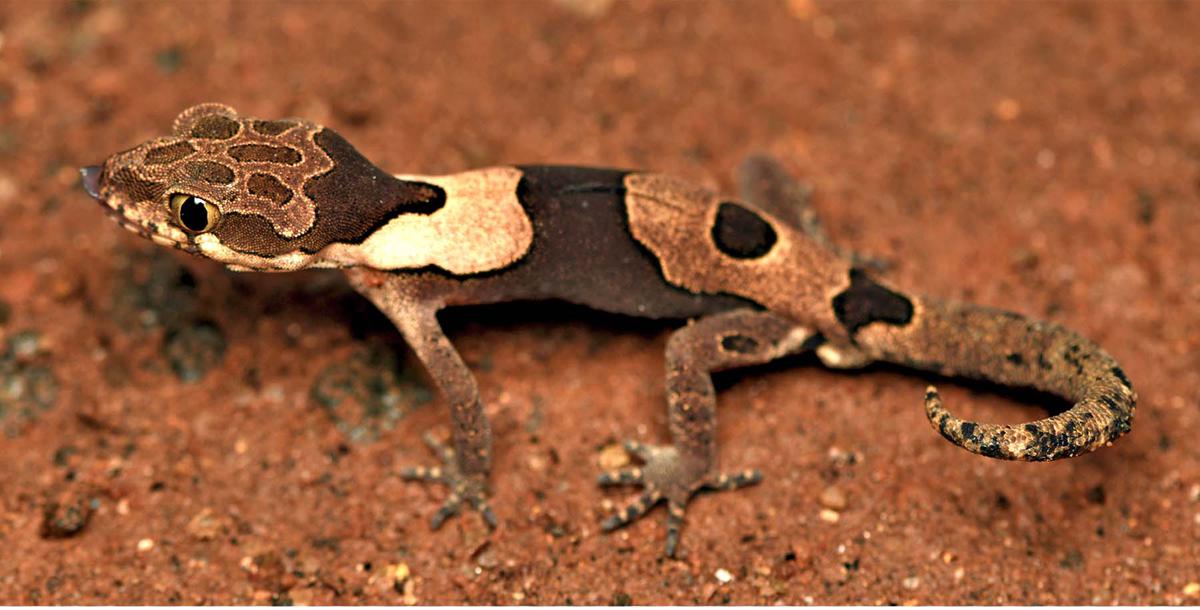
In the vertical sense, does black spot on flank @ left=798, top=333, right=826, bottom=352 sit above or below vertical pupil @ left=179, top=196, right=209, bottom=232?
above

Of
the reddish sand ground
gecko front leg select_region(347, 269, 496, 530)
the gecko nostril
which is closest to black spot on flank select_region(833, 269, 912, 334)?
the reddish sand ground

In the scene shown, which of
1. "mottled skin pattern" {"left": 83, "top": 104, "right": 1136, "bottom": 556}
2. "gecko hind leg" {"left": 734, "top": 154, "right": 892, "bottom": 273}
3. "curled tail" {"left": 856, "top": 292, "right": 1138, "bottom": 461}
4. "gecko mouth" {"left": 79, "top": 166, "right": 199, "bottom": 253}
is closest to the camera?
"curled tail" {"left": 856, "top": 292, "right": 1138, "bottom": 461}

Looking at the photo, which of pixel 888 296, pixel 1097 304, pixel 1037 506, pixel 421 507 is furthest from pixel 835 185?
pixel 421 507

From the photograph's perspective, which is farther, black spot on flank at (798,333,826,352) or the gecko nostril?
black spot on flank at (798,333,826,352)

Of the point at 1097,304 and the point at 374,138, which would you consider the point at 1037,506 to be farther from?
the point at 374,138

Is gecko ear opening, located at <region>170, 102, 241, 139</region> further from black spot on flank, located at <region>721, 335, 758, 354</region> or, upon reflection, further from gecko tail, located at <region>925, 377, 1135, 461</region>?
gecko tail, located at <region>925, 377, 1135, 461</region>

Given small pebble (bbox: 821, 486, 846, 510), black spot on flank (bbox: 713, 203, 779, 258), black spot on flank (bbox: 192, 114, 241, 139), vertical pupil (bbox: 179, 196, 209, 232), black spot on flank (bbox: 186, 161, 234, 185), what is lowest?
vertical pupil (bbox: 179, 196, 209, 232)

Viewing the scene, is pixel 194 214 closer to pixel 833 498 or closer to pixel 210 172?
pixel 210 172

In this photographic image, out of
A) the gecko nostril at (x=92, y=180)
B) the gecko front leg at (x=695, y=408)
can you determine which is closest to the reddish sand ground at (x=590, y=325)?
the gecko front leg at (x=695, y=408)

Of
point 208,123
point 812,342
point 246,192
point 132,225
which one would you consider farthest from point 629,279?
point 132,225
